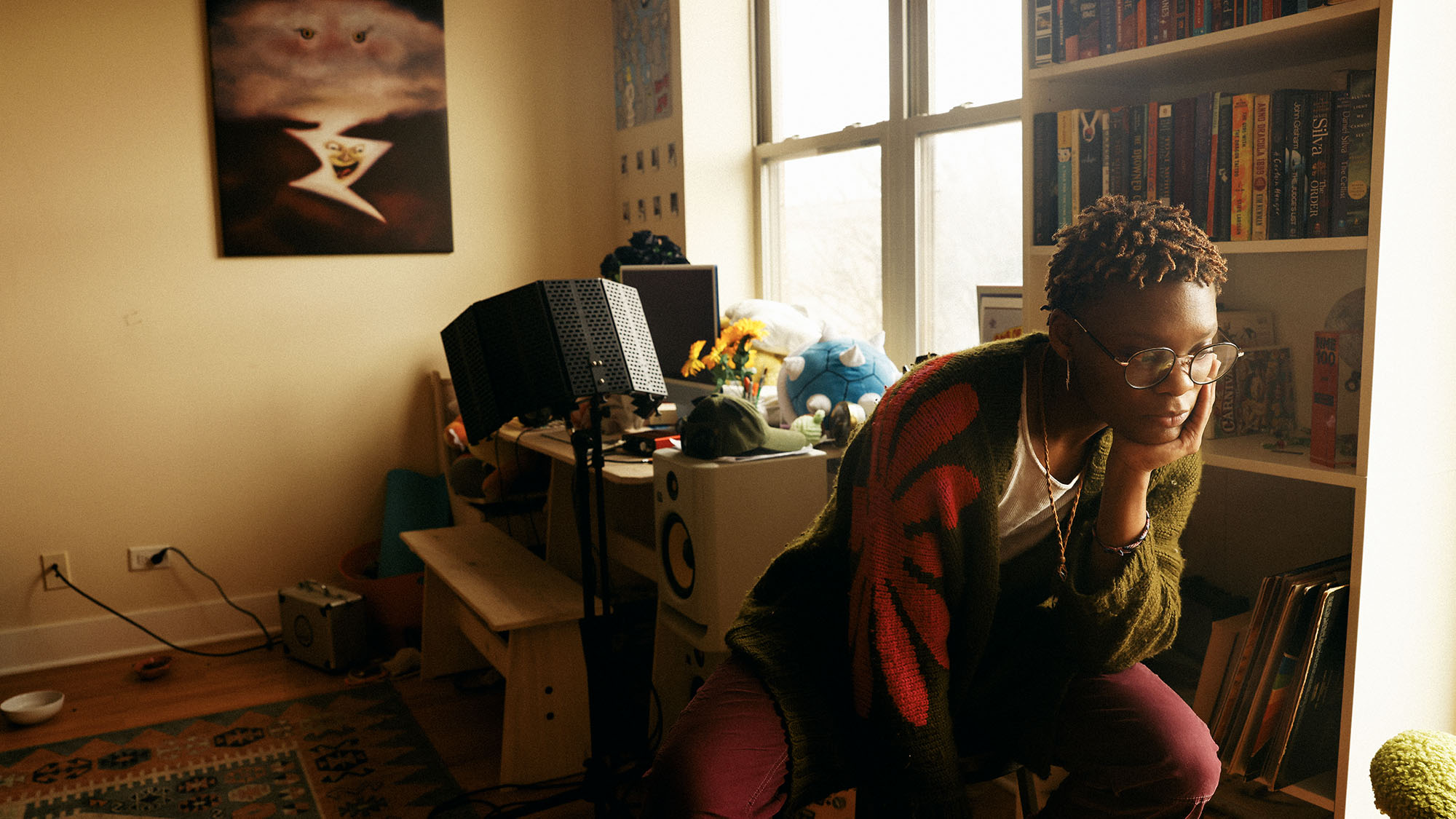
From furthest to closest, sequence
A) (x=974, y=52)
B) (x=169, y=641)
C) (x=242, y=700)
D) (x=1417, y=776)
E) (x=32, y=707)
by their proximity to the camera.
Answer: (x=169, y=641), (x=242, y=700), (x=32, y=707), (x=974, y=52), (x=1417, y=776)

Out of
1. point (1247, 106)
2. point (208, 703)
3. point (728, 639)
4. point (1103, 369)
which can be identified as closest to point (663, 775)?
point (728, 639)

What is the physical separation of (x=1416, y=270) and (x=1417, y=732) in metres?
0.58

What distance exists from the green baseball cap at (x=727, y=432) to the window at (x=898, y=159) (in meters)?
0.72

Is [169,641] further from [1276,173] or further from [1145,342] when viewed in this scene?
[1276,173]

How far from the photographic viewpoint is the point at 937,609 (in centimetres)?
120

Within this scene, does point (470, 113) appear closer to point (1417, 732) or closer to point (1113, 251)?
point (1113, 251)

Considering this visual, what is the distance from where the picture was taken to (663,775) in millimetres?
1188

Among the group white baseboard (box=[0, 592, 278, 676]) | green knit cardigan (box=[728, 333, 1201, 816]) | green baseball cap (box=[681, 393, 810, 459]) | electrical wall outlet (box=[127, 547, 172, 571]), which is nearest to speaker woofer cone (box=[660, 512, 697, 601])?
green baseball cap (box=[681, 393, 810, 459])

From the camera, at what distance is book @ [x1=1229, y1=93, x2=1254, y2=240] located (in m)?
1.46

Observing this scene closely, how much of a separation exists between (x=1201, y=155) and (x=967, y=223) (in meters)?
0.94

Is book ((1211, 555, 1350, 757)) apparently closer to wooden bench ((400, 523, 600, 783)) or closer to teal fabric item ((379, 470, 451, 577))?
wooden bench ((400, 523, 600, 783))

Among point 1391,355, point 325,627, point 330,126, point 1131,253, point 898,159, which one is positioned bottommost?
point 325,627

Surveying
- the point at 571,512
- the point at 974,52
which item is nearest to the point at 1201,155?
the point at 974,52

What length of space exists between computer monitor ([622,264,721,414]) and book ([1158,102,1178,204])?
1.21 m
